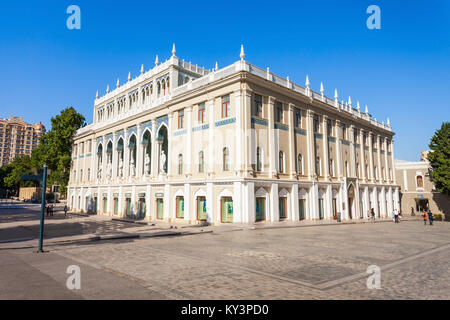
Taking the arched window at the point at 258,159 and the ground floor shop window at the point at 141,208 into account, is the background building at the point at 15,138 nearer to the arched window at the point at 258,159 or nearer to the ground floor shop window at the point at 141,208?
the ground floor shop window at the point at 141,208

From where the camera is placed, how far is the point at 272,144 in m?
26.7

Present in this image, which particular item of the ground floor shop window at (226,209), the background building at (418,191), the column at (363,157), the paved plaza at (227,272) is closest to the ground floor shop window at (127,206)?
the ground floor shop window at (226,209)

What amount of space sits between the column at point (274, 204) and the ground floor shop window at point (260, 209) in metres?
0.66

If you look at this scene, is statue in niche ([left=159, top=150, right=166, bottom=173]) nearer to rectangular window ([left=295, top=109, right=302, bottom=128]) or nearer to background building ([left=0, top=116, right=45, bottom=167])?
rectangular window ([left=295, top=109, right=302, bottom=128])

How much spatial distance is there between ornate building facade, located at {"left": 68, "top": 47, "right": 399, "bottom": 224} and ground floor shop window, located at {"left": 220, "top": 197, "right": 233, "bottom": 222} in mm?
87

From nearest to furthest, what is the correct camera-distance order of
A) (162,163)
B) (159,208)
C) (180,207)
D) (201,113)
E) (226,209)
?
1. (226,209)
2. (201,113)
3. (180,207)
4. (159,208)
5. (162,163)

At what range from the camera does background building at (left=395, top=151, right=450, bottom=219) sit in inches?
1881

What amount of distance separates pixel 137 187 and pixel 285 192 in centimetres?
1818

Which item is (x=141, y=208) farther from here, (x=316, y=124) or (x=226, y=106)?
(x=316, y=124)

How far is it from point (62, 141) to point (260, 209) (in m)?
46.6

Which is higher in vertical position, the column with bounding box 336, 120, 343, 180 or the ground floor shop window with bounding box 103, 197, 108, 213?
the column with bounding box 336, 120, 343, 180

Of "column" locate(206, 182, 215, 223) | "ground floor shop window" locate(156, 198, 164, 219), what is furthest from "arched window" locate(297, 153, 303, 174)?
"ground floor shop window" locate(156, 198, 164, 219)

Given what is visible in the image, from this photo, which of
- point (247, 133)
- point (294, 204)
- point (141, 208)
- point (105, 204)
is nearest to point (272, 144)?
point (247, 133)

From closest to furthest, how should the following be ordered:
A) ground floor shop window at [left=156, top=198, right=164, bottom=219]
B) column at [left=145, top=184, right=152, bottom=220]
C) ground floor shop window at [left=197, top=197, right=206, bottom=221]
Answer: ground floor shop window at [left=197, top=197, right=206, bottom=221], ground floor shop window at [left=156, top=198, right=164, bottom=219], column at [left=145, top=184, right=152, bottom=220]
